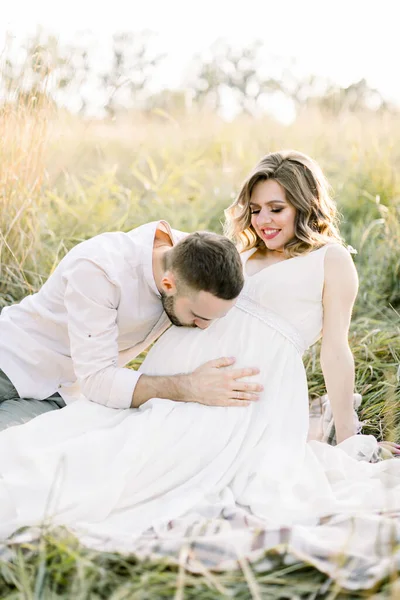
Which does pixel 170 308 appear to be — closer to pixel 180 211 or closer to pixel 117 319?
pixel 117 319

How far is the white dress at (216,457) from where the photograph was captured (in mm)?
2113

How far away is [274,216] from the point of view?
110 inches

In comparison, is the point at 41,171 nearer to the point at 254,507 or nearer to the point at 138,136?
the point at 254,507

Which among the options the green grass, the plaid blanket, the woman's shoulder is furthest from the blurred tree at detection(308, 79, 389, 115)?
the green grass

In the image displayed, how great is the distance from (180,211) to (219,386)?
3.24 meters

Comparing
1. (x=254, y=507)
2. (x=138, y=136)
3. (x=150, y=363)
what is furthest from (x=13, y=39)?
(x=138, y=136)

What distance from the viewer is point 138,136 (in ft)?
25.2

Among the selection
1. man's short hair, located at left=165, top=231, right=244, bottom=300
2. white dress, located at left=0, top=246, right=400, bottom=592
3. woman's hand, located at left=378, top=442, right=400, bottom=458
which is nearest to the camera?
white dress, located at left=0, top=246, right=400, bottom=592

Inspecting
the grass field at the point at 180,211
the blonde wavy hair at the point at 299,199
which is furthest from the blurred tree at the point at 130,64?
the blonde wavy hair at the point at 299,199

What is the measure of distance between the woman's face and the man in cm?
33

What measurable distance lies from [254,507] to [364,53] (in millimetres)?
5630

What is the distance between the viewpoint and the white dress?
2.11 meters

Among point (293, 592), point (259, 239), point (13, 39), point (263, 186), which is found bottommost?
point (293, 592)

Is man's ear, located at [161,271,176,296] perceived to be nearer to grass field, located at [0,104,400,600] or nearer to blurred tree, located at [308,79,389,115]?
grass field, located at [0,104,400,600]
